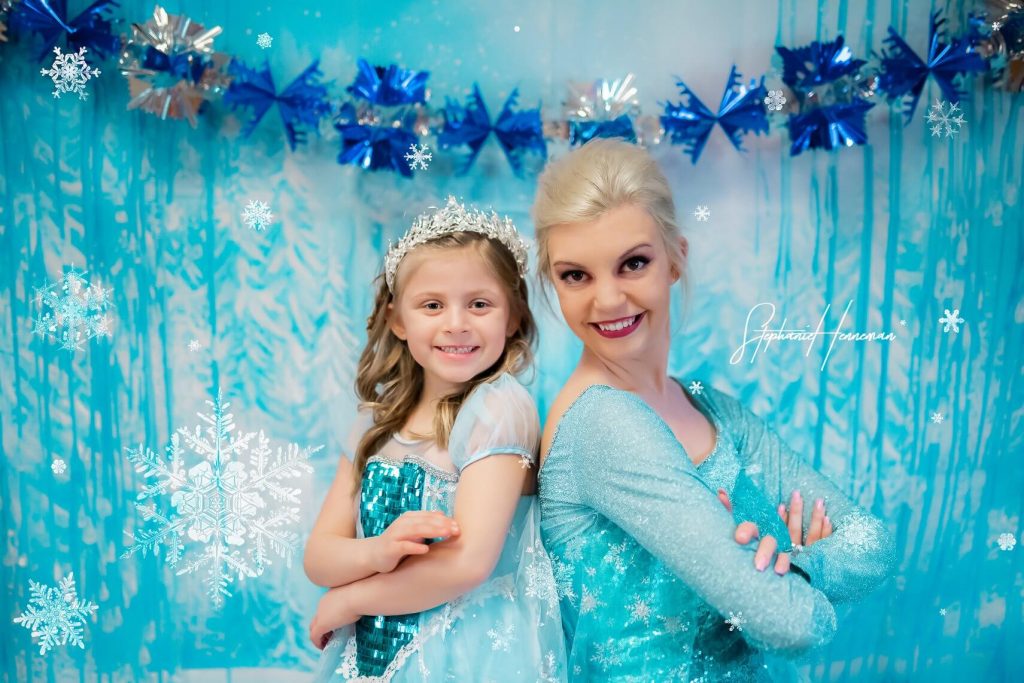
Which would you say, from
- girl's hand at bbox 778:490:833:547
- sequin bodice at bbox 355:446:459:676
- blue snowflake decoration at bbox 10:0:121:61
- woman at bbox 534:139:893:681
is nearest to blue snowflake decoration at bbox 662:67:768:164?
woman at bbox 534:139:893:681

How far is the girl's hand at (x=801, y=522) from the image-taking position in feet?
5.28

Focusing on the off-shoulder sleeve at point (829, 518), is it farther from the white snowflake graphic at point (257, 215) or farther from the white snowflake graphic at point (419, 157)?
the white snowflake graphic at point (257, 215)

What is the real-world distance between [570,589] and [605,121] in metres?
1.03

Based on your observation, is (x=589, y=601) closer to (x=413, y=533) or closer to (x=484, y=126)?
(x=413, y=533)

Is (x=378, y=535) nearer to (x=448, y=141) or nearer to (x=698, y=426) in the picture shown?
(x=698, y=426)

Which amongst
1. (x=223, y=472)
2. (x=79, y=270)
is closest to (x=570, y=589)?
(x=223, y=472)

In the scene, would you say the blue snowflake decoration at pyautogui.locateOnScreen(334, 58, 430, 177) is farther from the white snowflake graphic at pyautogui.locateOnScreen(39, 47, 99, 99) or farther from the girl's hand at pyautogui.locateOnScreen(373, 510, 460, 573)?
the girl's hand at pyautogui.locateOnScreen(373, 510, 460, 573)

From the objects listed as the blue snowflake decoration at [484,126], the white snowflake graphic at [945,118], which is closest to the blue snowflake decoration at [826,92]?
the white snowflake graphic at [945,118]

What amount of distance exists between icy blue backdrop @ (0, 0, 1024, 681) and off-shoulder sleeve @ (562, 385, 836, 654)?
795 millimetres

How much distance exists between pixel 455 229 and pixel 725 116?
28.8 inches

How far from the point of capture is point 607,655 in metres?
1.52

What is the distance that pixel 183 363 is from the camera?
208cm
